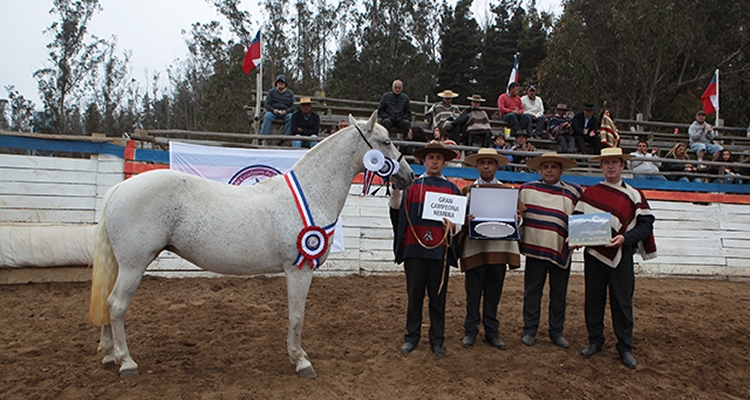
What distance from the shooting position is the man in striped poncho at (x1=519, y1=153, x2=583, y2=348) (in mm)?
4535

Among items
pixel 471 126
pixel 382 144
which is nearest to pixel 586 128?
pixel 471 126

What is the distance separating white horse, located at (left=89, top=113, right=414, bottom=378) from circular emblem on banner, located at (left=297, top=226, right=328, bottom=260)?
0.11 feet

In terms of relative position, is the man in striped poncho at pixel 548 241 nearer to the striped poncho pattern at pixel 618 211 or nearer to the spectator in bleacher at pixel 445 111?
the striped poncho pattern at pixel 618 211

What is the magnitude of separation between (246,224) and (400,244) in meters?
1.41

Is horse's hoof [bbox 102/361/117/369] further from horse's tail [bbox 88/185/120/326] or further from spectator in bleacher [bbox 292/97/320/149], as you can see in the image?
spectator in bleacher [bbox 292/97/320/149]

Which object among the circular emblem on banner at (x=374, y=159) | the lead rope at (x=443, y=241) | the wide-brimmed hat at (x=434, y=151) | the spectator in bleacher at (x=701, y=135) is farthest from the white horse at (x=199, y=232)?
the spectator in bleacher at (x=701, y=135)

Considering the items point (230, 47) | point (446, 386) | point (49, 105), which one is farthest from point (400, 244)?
point (230, 47)

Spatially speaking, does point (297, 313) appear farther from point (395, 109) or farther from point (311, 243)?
point (395, 109)

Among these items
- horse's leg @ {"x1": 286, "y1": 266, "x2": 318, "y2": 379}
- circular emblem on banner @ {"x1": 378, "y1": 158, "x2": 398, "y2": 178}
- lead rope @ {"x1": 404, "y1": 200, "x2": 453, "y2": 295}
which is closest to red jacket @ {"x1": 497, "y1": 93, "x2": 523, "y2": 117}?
lead rope @ {"x1": 404, "y1": 200, "x2": 453, "y2": 295}

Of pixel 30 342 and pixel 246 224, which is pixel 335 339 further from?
pixel 30 342

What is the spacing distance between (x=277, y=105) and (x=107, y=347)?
22.9 feet

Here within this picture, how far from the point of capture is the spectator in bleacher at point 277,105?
9.80 m

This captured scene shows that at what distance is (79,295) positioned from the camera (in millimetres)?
5734

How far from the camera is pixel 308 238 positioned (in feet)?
12.1
